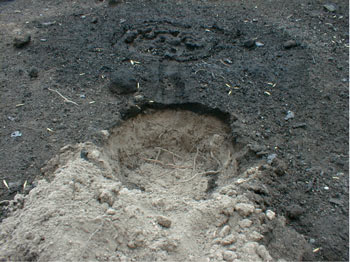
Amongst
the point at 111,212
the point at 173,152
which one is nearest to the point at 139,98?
the point at 173,152

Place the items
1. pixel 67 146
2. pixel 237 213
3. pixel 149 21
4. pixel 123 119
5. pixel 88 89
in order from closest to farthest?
pixel 237 213 → pixel 67 146 → pixel 123 119 → pixel 88 89 → pixel 149 21

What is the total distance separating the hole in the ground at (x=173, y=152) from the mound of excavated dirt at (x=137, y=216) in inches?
0.7

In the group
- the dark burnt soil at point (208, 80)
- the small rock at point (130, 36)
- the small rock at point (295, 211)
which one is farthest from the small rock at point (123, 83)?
the small rock at point (295, 211)

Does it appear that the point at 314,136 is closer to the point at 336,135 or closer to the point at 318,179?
the point at 336,135

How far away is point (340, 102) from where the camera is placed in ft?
13.0

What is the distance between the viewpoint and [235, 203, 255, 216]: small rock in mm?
2857

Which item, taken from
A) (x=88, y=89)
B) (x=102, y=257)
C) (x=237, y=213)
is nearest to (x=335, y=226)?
(x=237, y=213)

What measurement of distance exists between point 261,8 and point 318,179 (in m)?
3.40

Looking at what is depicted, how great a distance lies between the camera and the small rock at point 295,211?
9.64 feet

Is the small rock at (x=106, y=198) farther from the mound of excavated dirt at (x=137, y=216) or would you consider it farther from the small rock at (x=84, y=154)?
the small rock at (x=84, y=154)

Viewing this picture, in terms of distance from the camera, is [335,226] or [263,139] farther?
[263,139]

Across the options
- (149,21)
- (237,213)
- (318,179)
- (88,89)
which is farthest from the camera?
(149,21)

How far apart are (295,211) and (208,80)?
184cm

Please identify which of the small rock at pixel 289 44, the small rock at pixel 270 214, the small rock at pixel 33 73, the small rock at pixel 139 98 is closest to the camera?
the small rock at pixel 270 214
